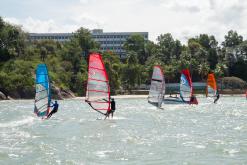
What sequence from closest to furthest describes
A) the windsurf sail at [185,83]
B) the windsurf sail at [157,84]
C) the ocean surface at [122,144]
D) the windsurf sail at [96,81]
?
the ocean surface at [122,144], the windsurf sail at [96,81], the windsurf sail at [157,84], the windsurf sail at [185,83]

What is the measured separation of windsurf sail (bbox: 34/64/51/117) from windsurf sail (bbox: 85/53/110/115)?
2.55 m

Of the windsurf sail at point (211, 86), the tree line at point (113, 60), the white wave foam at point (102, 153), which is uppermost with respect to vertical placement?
the tree line at point (113, 60)

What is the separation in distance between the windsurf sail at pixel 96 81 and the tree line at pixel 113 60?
44.7 metres

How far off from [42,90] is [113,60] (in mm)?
68978

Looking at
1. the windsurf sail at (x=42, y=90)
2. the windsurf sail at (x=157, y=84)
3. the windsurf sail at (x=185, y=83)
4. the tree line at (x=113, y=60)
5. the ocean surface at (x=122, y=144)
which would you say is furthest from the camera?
the tree line at (x=113, y=60)

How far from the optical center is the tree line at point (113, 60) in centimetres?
7662

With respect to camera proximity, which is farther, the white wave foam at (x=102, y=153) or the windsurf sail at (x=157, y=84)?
the windsurf sail at (x=157, y=84)

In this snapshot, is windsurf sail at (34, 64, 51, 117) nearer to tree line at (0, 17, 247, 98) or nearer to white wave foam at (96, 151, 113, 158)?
white wave foam at (96, 151, 113, 158)

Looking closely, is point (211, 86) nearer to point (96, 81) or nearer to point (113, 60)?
point (96, 81)

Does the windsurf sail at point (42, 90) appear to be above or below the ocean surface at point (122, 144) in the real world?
above

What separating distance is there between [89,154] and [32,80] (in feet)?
190

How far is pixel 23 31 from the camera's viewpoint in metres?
86.9

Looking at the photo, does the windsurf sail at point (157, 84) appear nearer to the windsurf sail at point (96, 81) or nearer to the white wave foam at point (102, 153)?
the windsurf sail at point (96, 81)

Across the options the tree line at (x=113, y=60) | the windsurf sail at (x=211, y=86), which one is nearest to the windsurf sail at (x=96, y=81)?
the windsurf sail at (x=211, y=86)
